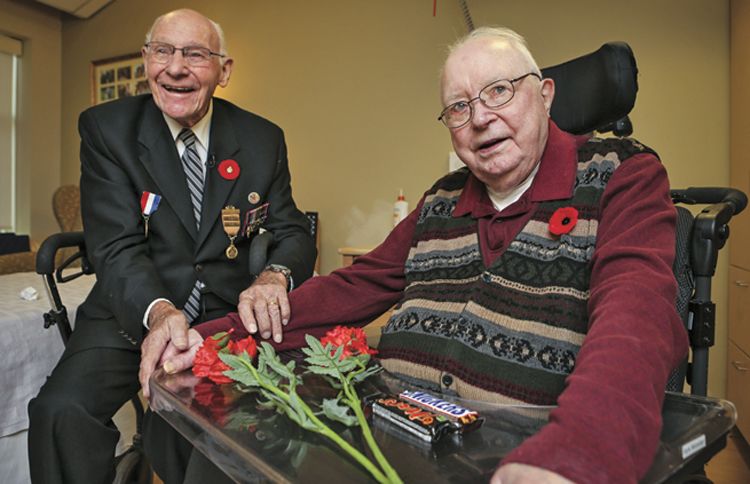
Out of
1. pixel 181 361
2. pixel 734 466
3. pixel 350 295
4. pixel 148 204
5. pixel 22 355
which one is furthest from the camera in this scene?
pixel 734 466

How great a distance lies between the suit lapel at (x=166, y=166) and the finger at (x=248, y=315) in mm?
406

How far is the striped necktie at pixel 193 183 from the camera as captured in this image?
139 centimetres

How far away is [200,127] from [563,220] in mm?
1038

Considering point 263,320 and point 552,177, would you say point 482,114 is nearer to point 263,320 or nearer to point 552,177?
point 552,177

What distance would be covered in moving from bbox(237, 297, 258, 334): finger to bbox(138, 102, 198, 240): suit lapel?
406mm

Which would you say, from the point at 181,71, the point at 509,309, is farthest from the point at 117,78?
the point at 509,309

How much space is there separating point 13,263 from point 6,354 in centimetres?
195

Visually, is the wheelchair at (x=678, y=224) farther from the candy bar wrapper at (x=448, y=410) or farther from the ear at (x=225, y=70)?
the ear at (x=225, y=70)

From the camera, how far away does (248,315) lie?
107 cm

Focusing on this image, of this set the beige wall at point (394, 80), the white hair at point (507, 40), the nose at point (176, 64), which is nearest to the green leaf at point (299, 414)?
the white hair at point (507, 40)

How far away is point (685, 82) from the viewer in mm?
2596

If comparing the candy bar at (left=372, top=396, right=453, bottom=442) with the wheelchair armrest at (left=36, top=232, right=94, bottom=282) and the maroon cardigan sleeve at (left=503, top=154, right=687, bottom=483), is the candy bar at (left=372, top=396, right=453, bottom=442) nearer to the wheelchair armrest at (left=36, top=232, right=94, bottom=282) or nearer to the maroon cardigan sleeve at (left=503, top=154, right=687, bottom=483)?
the maroon cardigan sleeve at (left=503, top=154, right=687, bottom=483)

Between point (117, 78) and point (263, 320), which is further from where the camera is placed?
point (117, 78)

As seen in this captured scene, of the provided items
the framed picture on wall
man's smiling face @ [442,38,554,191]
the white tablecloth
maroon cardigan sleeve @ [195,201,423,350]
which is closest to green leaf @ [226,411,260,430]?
maroon cardigan sleeve @ [195,201,423,350]
